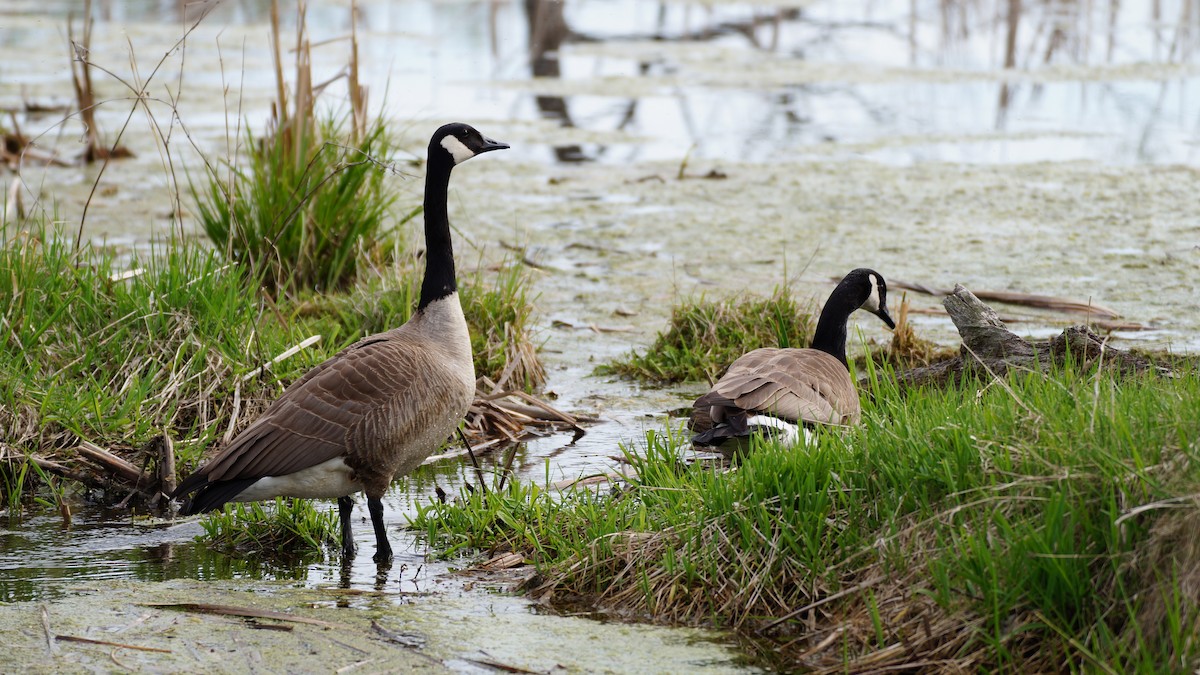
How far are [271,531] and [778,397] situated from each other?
215 cm

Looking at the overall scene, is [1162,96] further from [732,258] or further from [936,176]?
[732,258]

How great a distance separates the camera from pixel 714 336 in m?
7.53

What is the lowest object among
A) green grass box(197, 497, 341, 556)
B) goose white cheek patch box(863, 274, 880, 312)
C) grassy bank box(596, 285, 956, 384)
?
green grass box(197, 497, 341, 556)

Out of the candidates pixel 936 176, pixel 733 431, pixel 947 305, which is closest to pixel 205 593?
pixel 733 431

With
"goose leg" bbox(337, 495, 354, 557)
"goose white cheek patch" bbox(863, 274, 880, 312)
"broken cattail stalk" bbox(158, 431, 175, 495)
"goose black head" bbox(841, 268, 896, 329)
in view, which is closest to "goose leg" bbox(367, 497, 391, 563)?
"goose leg" bbox(337, 495, 354, 557)

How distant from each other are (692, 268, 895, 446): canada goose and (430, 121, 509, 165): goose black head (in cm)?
153

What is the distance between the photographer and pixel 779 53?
19.5m

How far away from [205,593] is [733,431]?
2055 millimetres

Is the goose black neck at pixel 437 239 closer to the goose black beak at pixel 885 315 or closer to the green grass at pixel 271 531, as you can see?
the green grass at pixel 271 531

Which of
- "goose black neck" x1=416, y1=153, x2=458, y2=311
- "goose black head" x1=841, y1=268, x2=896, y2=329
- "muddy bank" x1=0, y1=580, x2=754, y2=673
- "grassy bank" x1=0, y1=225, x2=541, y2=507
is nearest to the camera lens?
"muddy bank" x1=0, y1=580, x2=754, y2=673

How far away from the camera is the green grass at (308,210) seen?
8.02 meters

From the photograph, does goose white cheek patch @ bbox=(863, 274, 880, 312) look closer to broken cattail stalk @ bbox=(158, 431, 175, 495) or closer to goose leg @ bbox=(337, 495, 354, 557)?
goose leg @ bbox=(337, 495, 354, 557)

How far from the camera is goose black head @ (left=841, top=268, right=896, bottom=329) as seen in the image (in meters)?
6.52

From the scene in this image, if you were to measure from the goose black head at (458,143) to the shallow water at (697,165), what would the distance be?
1187 mm
